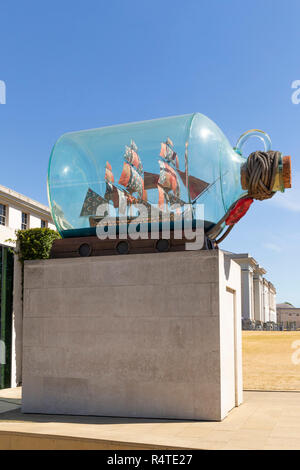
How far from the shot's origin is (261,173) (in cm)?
968

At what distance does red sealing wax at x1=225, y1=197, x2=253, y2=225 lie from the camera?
10086mm

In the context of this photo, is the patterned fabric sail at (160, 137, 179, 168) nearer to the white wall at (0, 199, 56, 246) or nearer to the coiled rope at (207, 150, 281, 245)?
the coiled rope at (207, 150, 281, 245)

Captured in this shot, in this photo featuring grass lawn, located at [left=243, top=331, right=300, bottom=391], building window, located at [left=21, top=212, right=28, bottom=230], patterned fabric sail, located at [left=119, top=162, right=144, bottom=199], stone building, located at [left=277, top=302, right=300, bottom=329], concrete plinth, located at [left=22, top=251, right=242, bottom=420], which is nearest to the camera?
concrete plinth, located at [left=22, top=251, right=242, bottom=420]

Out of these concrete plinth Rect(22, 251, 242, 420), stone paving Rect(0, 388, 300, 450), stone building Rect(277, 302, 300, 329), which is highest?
concrete plinth Rect(22, 251, 242, 420)

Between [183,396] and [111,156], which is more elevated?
[111,156]

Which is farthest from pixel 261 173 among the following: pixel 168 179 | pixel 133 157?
pixel 133 157

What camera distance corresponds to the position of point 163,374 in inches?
358

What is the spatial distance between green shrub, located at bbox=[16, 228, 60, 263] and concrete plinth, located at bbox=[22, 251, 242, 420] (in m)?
8.02

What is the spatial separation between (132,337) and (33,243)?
32.5ft

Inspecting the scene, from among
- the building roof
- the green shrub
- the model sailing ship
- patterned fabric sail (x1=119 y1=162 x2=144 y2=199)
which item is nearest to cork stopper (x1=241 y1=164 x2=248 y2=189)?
the model sailing ship

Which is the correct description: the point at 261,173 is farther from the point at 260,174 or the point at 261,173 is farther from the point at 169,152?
the point at 169,152

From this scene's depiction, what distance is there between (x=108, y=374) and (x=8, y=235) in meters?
9.99
